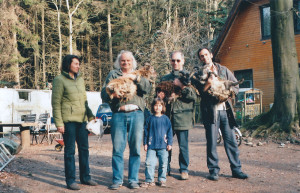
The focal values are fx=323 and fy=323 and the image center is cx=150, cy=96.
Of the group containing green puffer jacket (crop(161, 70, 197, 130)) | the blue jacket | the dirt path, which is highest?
green puffer jacket (crop(161, 70, 197, 130))

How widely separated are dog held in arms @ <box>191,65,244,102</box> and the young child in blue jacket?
0.73 meters

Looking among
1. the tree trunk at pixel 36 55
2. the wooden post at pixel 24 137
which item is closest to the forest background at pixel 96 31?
the tree trunk at pixel 36 55

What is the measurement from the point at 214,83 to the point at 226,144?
1111mm

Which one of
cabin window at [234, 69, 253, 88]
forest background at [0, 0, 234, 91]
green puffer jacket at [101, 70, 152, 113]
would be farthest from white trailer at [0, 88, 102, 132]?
green puffer jacket at [101, 70, 152, 113]

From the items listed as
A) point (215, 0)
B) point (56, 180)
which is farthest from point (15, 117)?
point (215, 0)

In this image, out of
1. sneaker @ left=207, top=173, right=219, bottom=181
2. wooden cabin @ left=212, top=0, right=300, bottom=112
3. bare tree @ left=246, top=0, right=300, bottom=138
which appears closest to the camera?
sneaker @ left=207, top=173, right=219, bottom=181

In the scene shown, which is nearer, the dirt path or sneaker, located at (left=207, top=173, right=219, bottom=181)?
the dirt path

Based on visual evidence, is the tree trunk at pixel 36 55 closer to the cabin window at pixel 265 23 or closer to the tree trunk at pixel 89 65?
the tree trunk at pixel 89 65

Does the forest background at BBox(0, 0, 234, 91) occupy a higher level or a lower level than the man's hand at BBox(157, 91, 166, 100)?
higher

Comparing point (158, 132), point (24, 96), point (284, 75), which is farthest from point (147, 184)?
point (24, 96)

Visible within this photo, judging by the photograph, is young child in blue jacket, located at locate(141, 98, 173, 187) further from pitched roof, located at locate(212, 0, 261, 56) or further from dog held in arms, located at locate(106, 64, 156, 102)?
pitched roof, located at locate(212, 0, 261, 56)

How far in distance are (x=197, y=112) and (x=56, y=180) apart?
17626 millimetres

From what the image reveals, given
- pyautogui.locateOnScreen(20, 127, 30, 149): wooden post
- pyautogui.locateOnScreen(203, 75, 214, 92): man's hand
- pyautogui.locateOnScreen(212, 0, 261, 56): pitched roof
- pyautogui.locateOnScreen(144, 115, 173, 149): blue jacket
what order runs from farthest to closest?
pyautogui.locateOnScreen(212, 0, 261, 56): pitched roof, pyautogui.locateOnScreen(20, 127, 30, 149): wooden post, pyautogui.locateOnScreen(203, 75, 214, 92): man's hand, pyautogui.locateOnScreen(144, 115, 173, 149): blue jacket

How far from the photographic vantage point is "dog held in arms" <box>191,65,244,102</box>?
17.4ft
